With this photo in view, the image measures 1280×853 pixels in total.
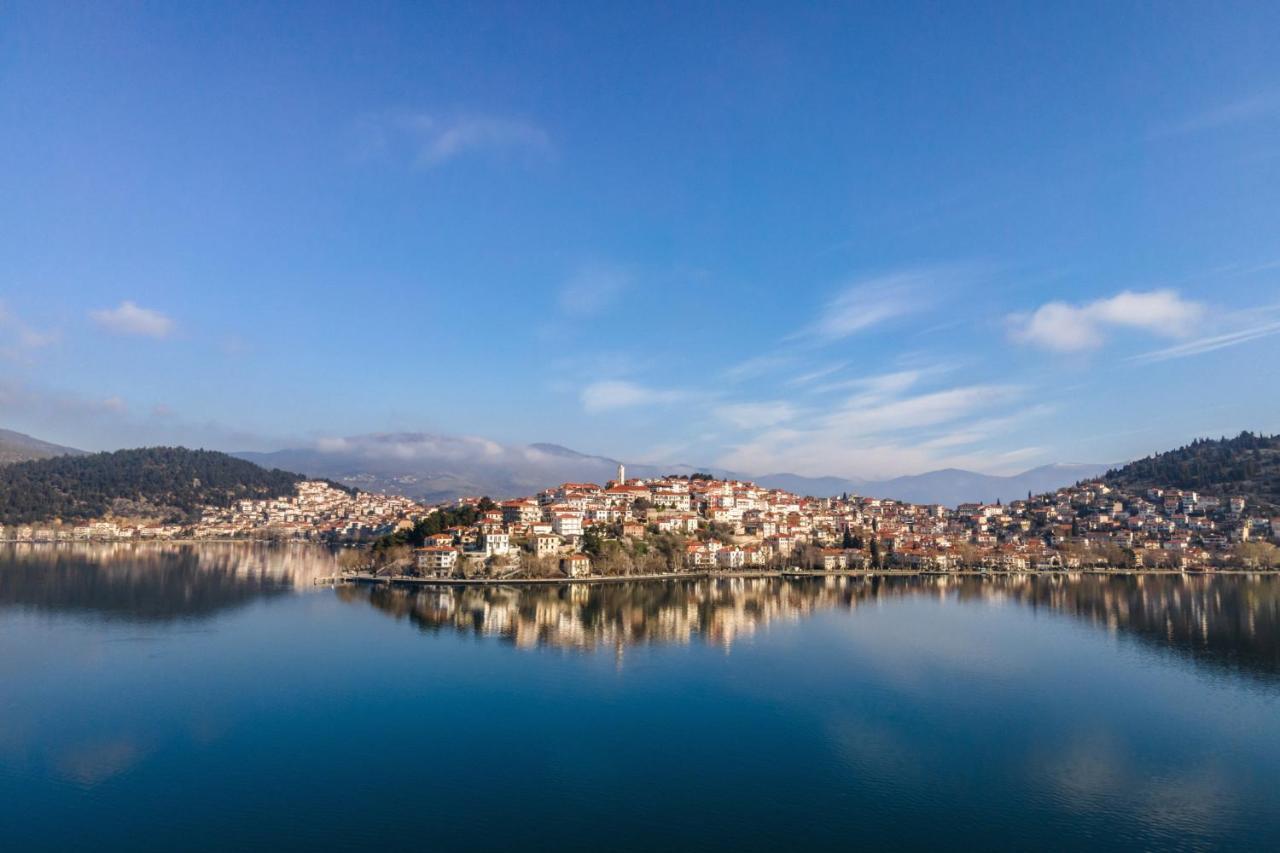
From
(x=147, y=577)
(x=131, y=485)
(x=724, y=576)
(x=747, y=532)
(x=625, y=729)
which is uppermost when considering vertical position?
(x=131, y=485)

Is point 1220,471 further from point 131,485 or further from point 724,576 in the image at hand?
point 131,485

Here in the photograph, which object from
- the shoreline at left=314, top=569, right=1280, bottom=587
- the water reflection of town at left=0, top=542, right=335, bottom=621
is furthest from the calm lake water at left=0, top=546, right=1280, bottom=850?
the shoreline at left=314, top=569, right=1280, bottom=587

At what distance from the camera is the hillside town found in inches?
1839

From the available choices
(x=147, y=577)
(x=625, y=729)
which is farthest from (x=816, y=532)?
(x=625, y=729)

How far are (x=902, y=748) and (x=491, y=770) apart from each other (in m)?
8.52

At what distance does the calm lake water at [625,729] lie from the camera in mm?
12422

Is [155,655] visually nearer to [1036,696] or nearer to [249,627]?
[249,627]

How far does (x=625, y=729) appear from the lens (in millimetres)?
17188

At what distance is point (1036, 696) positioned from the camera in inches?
805

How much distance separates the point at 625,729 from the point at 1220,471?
91205 millimetres

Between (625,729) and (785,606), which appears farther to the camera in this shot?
(785,606)

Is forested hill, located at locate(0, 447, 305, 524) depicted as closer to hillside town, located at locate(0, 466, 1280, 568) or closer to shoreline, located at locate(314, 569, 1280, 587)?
hillside town, located at locate(0, 466, 1280, 568)

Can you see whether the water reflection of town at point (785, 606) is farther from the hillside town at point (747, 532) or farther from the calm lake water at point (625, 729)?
the hillside town at point (747, 532)

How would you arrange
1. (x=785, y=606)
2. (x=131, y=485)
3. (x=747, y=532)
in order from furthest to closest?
(x=131, y=485)
(x=747, y=532)
(x=785, y=606)
